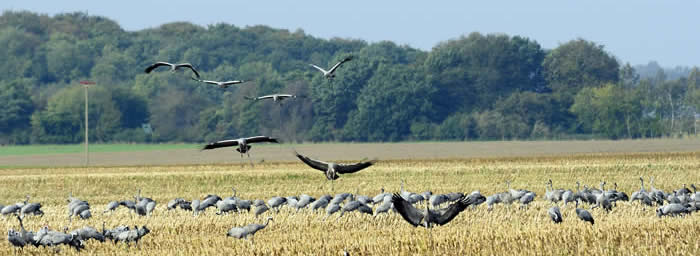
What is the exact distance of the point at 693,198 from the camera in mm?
23188

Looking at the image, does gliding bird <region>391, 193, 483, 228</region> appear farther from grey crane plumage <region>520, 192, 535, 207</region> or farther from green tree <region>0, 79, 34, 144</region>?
green tree <region>0, 79, 34, 144</region>

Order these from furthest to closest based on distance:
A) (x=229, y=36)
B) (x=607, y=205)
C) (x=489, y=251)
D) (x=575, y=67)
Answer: (x=229, y=36)
(x=575, y=67)
(x=607, y=205)
(x=489, y=251)

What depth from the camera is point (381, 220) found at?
22.1 m

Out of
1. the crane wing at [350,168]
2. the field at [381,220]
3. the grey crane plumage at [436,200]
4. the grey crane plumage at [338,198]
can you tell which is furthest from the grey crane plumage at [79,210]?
the crane wing at [350,168]

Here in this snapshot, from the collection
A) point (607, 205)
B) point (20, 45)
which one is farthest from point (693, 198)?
point (20, 45)

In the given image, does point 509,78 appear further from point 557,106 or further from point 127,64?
point 127,64

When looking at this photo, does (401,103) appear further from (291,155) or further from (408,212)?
(408,212)

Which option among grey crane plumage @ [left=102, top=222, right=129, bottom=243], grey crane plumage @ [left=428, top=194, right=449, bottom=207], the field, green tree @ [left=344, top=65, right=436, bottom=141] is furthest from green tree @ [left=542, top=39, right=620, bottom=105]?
grey crane plumage @ [left=102, top=222, right=129, bottom=243]

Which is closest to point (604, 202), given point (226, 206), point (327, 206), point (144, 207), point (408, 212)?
point (327, 206)

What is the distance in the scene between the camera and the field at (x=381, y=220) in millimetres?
15969

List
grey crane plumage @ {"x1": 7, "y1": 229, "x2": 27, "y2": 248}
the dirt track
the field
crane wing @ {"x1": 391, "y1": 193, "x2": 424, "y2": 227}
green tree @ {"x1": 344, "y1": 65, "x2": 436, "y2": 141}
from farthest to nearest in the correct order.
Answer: green tree @ {"x1": 344, "y1": 65, "x2": 436, "y2": 141}
the dirt track
grey crane plumage @ {"x1": 7, "y1": 229, "x2": 27, "y2": 248}
crane wing @ {"x1": 391, "y1": 193, "x2": 424, "y2": 227}
the field

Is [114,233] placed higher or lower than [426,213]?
lower

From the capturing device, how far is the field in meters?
16.0

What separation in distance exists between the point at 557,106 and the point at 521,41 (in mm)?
13223
